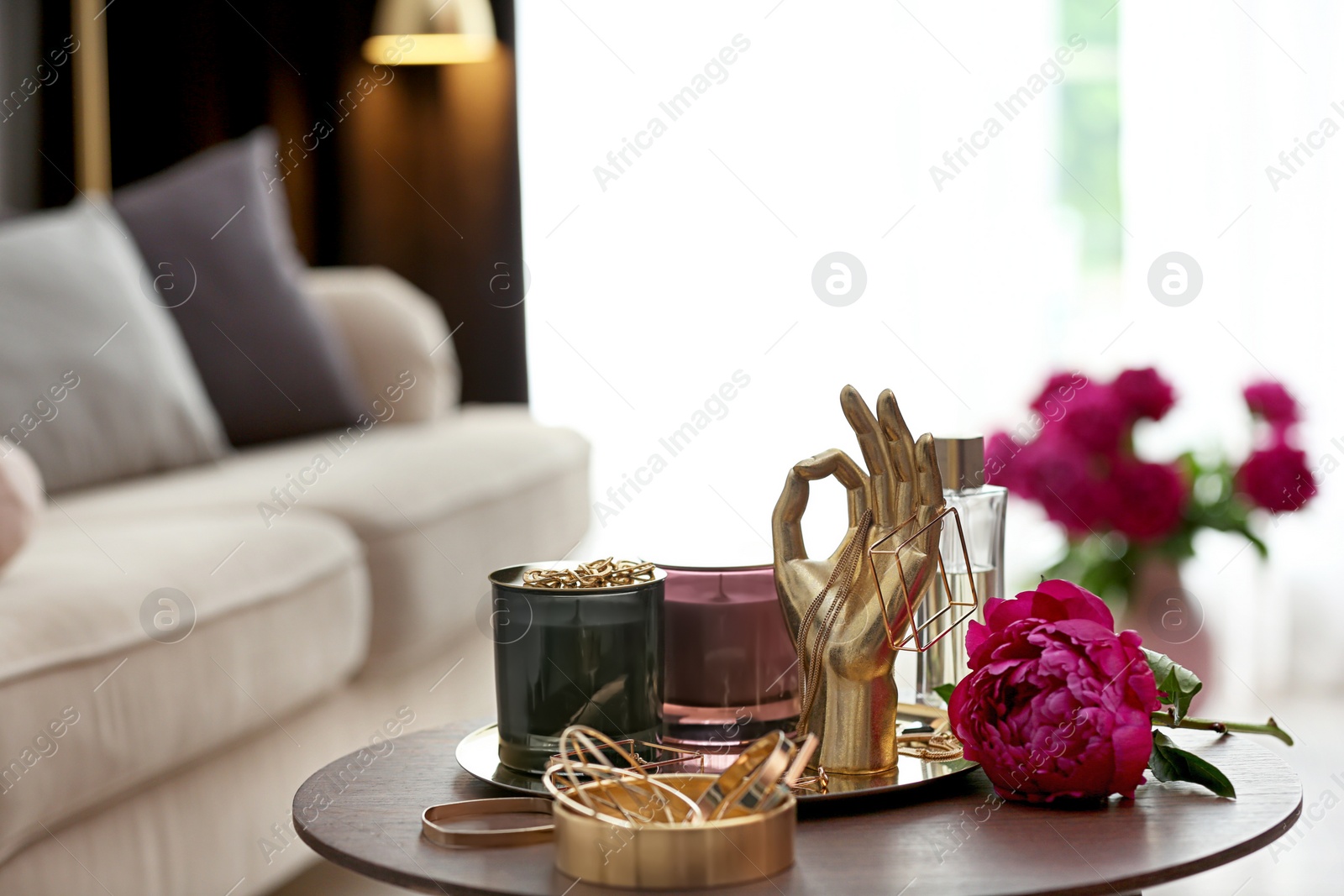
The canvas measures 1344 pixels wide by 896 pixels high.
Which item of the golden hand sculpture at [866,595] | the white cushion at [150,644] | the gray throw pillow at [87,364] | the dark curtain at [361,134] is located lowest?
the white cushion at [150,644]

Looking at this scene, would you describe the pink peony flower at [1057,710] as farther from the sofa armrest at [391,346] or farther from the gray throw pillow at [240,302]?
the sofa armrest at [391,346]

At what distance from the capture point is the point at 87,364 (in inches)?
68.1

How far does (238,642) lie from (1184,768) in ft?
3.21

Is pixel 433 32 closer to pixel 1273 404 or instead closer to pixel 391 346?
pixel 391 346

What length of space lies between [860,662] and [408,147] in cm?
304

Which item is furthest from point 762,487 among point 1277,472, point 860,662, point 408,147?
point 860,662

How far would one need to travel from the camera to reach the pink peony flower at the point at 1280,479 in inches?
71.6

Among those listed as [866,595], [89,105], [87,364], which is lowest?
[866,595]

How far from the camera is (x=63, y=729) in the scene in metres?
1.12

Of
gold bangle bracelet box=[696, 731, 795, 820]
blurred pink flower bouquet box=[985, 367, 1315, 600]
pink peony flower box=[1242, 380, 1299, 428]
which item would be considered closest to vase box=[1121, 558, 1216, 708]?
blurred pink flower bouquet box=[985, 367, 1315, 600]

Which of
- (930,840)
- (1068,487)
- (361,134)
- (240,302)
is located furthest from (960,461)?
(361,134)

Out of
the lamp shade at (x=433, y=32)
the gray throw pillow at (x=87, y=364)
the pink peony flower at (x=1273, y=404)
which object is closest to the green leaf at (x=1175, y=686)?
the pink peony flower at (x=1273, y=404)

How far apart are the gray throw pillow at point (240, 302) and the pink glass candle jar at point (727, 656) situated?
1.45m

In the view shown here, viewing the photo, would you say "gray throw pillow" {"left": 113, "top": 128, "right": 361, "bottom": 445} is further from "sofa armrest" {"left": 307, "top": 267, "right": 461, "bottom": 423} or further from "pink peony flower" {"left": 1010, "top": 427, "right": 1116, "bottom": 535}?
"pink peony flower" {"left": 1010, "top": 427, "right": 1116, "bottom": 535}
